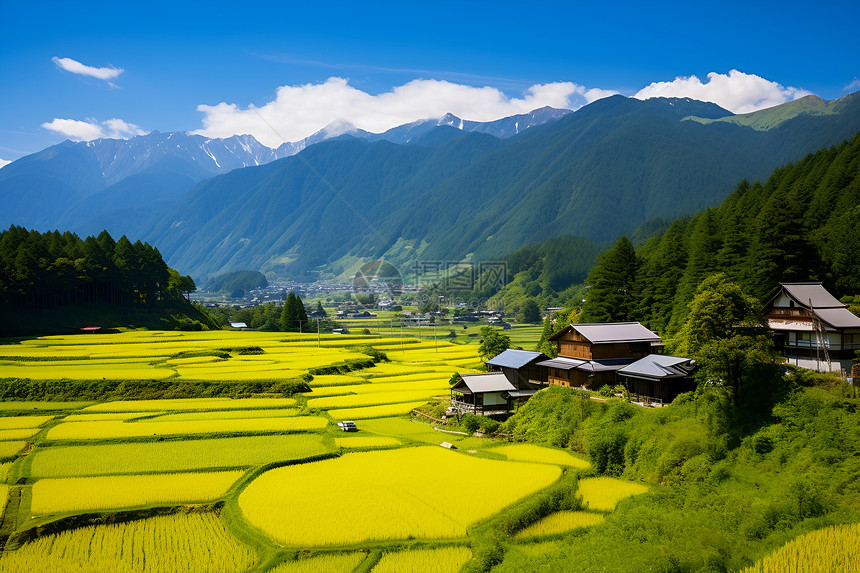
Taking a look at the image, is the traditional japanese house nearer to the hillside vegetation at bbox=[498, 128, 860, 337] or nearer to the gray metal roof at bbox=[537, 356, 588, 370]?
the gray metal roof at bbox=[537, 356, 588, 370]

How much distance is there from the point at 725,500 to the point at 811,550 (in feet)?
13.2

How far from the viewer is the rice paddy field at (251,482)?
1714 cm

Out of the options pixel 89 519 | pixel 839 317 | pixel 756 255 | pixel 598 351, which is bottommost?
pixel 89 519

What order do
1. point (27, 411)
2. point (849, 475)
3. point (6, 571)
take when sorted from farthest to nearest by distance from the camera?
1. point (27, 411)
2. point (849, 475)
3. point (6, 571)

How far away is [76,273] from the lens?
228 ft

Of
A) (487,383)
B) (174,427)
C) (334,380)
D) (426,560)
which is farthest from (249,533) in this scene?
A: (334,380)

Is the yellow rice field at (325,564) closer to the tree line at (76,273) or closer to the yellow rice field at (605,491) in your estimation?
the yellow rice field at (605,491)

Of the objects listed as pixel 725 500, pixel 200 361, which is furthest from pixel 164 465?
pixel 200 361

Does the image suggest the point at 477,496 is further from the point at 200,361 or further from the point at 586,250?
the point at 586,250

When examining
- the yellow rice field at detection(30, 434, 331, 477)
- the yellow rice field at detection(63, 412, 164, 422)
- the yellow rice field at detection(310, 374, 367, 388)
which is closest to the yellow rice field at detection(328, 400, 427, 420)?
the yellow rice field at detection(30, 434, 331, 477)

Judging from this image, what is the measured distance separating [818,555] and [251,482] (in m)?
19.5

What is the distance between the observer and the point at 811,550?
45.0 feet

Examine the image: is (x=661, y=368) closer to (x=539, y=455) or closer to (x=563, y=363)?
(x=563, y=363)

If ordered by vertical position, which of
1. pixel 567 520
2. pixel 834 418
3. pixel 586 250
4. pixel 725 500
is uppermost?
pixel 586 250
